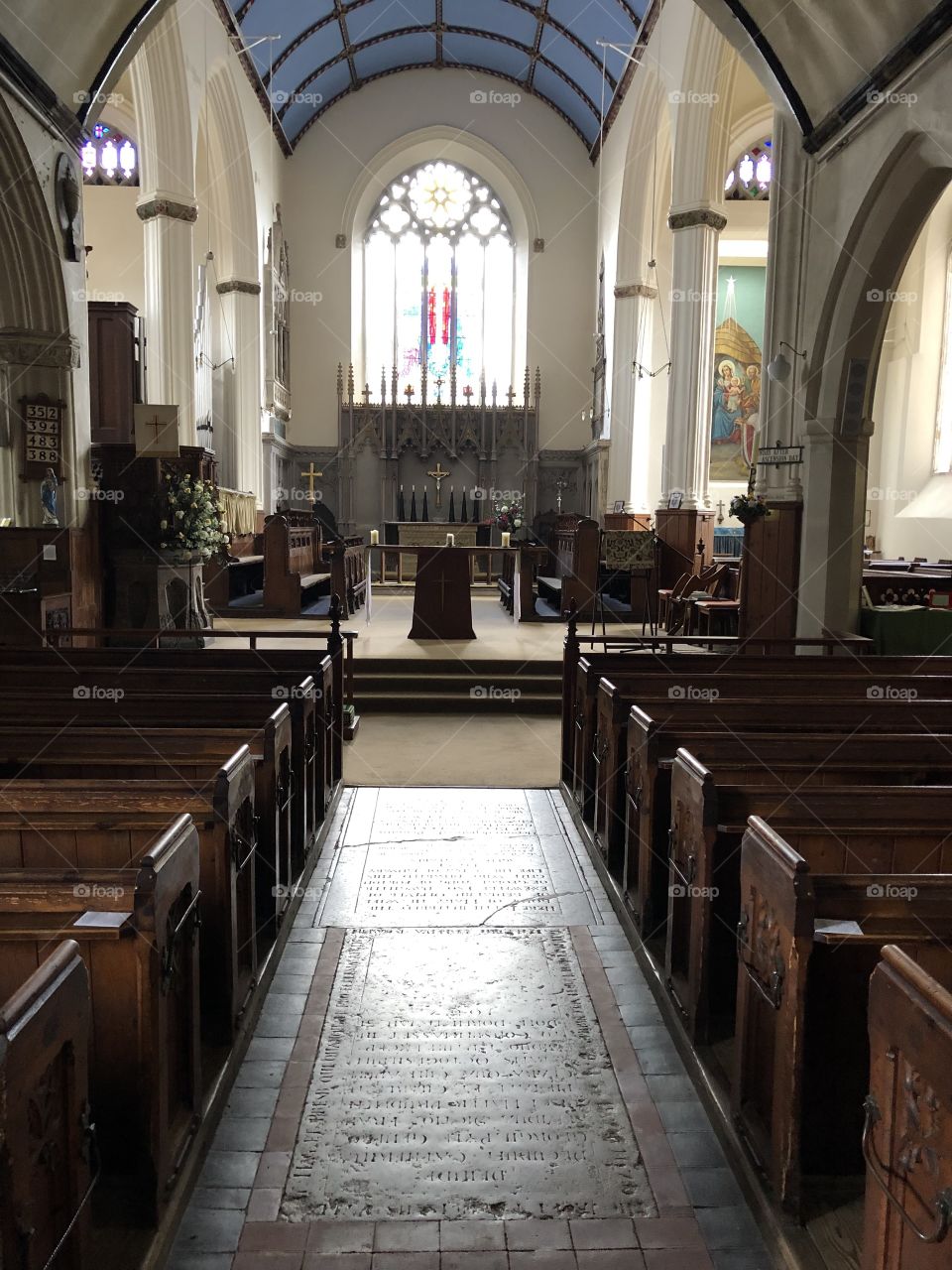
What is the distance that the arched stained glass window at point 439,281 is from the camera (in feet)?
59.3

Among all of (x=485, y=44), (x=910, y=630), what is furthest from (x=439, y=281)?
(x=910, y=630)

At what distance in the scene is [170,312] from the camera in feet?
35.2

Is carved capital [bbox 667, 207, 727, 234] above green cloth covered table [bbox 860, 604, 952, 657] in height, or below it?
above

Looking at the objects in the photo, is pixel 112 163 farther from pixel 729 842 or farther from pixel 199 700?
pixel 729 842

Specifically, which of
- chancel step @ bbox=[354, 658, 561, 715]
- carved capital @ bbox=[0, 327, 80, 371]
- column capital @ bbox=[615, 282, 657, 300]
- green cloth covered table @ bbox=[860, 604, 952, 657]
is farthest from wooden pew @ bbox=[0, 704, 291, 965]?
column capital @ bbox=[615, 282, 657, 300]

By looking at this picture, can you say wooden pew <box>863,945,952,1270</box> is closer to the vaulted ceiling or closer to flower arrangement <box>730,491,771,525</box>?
the vaulted ceiling

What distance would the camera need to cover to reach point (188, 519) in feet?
24.6

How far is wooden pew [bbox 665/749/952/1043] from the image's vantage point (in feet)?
7.27

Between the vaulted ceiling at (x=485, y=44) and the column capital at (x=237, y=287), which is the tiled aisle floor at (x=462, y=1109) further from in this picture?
the column capital at (x=237, y=287)

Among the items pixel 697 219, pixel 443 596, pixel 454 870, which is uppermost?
pixel 697 219

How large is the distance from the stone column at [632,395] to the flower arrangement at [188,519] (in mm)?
7940

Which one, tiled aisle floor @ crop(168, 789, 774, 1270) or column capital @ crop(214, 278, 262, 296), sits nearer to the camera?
tiled aisle floor @ crop(168, 789, 774, 1270)

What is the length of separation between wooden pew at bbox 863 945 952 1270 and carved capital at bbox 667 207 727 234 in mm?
10539

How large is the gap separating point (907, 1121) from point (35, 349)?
25.5ft
